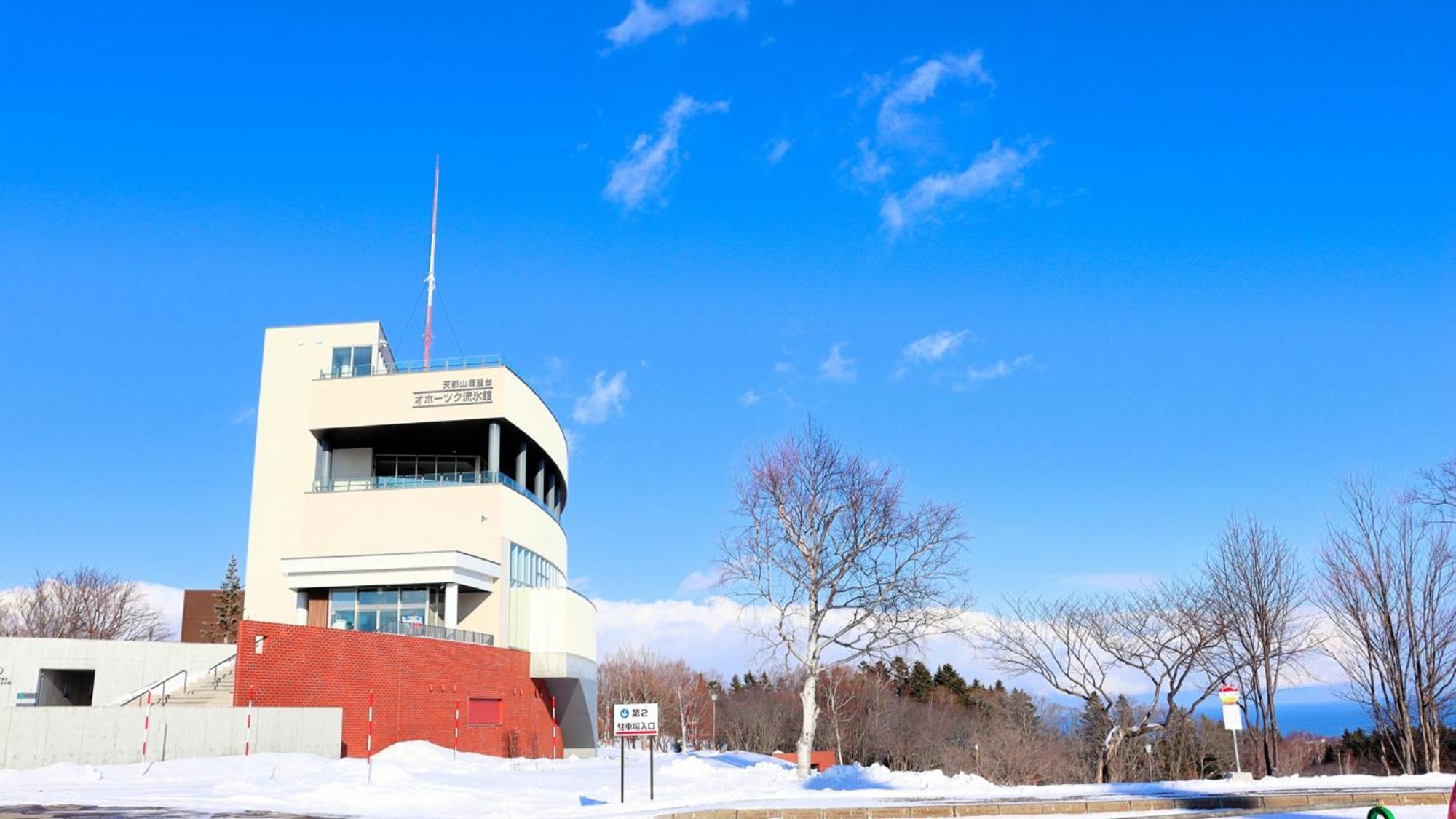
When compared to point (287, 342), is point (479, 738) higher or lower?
lower

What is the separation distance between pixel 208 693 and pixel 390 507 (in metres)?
12.3

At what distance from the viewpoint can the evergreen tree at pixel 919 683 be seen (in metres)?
90.6

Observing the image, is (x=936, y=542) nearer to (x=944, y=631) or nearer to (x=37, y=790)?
(x=944, y=631)

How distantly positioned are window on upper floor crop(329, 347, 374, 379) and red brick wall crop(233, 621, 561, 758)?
12.5 meters

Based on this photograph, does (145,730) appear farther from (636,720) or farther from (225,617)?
(225,617)

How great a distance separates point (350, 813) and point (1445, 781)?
20.9m

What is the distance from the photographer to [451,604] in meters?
38.0

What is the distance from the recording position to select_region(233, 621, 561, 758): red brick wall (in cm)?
2656

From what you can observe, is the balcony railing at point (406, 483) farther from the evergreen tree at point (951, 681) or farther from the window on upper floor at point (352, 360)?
the evergreen tree at point (951, 681)

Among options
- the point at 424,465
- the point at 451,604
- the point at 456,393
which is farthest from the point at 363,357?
the point at 451,604

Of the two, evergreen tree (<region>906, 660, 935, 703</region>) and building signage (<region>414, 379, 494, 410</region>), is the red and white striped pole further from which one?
evergreen tree (<region>906, 660, 935, 703</region>)

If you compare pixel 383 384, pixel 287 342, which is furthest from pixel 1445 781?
pixel 287 342

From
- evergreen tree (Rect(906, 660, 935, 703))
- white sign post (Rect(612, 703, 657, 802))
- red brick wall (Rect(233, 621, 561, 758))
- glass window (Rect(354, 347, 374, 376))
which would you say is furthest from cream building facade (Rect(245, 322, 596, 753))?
evergreen tree (Rect(906, 660, 935, 703))

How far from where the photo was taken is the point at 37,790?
18391 mm
